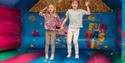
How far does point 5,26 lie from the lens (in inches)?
142

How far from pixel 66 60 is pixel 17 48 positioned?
1.20 meters

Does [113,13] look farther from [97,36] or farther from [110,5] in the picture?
[97,36]

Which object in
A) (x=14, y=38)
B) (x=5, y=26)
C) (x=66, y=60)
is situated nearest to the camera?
(x=66, y=60)

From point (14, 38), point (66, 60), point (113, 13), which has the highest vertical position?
point (113, 13)

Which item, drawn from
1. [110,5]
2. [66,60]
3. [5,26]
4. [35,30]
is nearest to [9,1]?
[5,26]

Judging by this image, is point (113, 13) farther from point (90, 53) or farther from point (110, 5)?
point (90, 53)

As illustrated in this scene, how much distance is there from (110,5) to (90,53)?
2.65 feet

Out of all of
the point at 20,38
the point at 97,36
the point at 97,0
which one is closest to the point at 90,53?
the point at 97,36

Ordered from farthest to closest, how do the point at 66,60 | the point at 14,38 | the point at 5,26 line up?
the point at 14,38, the point at 5,26, the point at 66,60

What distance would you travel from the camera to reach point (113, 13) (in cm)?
397

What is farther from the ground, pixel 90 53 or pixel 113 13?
pixel 113 13

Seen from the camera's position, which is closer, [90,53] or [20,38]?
[90,53]

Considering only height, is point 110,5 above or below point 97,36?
above

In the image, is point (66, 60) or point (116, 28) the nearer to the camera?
point (66, 60)
